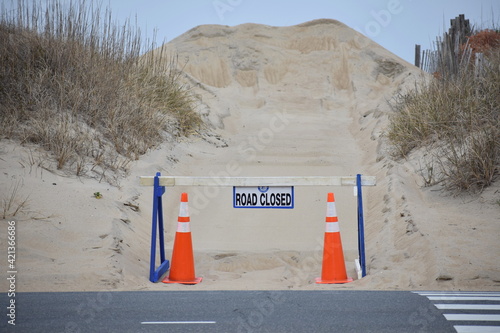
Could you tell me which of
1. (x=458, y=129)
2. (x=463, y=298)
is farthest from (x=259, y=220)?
(x=463, y=298)

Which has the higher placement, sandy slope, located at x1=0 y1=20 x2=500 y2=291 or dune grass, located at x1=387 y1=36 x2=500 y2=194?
dune grass, located at x1=387 y1=36 x2=500 y2=194

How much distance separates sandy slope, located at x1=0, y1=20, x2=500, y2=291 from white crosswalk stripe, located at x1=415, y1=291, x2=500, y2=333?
0.71 meters

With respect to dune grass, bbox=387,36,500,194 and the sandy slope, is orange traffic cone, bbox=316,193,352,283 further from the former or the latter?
dune grass, bbox=387,36,500,194

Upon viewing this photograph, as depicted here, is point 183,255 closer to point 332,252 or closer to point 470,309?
point 332,252

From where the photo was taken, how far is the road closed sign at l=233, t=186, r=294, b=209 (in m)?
7.25

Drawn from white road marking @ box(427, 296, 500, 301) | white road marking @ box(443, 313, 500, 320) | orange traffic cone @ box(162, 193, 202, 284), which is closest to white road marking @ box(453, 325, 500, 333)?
white road marking @ box(443, 313, 500, 320)

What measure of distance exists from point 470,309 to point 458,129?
618 centimetres

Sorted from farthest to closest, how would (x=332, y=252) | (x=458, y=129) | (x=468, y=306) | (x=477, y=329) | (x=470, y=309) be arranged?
(x=458, y=129) → (x=332, y=252) → (x=468, y=306) → (x=470, y=309) → (x=477, y=329)

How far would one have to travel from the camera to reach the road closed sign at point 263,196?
7.25 meters

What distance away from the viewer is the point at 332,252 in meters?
7.22

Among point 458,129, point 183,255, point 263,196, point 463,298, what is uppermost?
point 458,129

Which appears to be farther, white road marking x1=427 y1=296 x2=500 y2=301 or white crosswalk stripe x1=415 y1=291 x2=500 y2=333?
white road marking x1=427 y1=296 x2=500 y2=301

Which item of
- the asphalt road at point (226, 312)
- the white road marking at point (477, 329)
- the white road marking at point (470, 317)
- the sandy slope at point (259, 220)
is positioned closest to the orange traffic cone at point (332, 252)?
the sandy slope at point (259, 220)

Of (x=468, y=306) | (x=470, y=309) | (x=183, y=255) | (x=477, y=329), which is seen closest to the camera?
(x=477, y=329)
